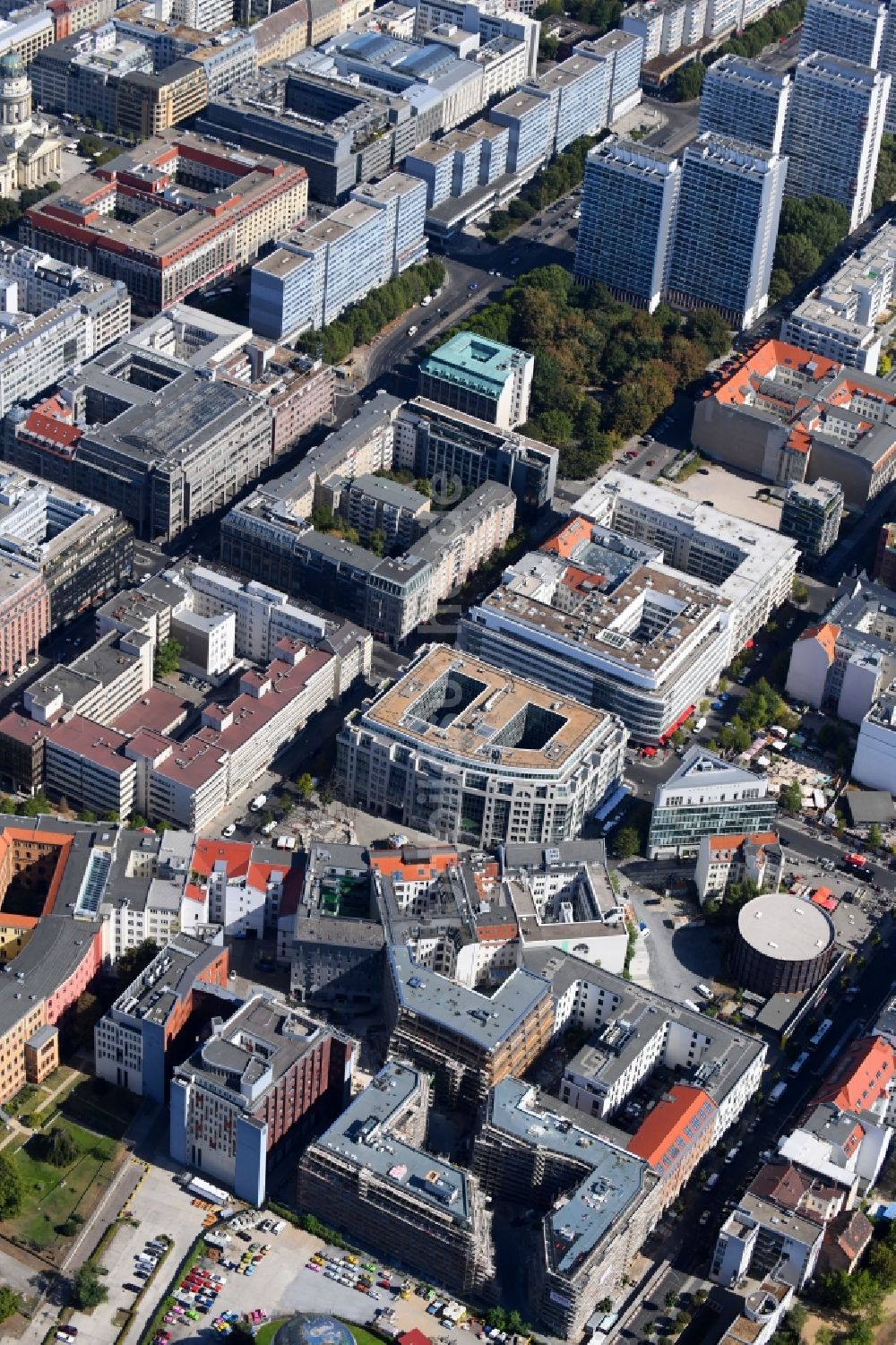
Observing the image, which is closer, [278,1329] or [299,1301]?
[278,1329]

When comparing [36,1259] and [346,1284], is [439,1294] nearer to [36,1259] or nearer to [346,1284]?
[346,1284]

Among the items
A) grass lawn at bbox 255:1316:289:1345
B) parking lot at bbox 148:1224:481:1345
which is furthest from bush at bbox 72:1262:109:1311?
grass lawn at bbox 255:1316:289:1345

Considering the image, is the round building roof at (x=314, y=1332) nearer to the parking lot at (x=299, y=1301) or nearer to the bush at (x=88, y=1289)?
the parking lot at (x=299, y=1301)

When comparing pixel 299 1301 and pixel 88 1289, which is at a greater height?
pixel 88 1289

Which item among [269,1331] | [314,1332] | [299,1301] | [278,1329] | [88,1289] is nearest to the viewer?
[314,1332]

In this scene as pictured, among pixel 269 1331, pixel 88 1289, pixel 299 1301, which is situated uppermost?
pixel 88 1289

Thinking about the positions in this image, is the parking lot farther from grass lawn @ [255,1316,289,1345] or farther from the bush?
the bush

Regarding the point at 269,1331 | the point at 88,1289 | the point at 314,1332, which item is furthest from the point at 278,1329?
the point at 88,1289

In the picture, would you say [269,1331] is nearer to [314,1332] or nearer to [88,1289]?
[314,1332]

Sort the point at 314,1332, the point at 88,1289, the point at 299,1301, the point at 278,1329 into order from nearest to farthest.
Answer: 1. the point at 314,1332
2. the point at 278,1329
3. the point at 88,1289
4. the point at 299,1301
